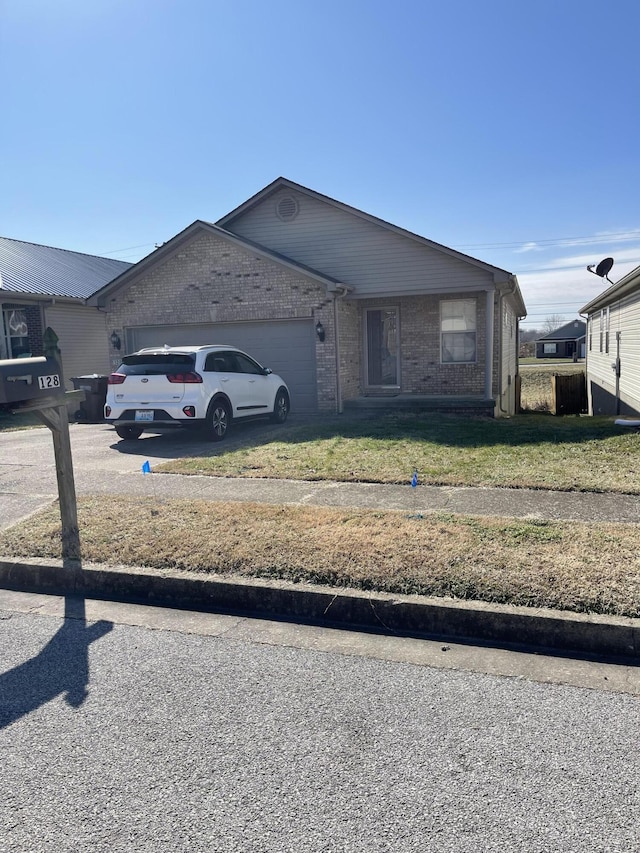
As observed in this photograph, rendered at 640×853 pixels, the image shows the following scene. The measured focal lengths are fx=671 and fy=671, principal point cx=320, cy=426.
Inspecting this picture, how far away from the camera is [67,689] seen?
→ 142 inches

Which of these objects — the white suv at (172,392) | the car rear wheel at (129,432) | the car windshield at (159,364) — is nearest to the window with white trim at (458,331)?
the white suv at (172,392)

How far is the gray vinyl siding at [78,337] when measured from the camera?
20.7 m

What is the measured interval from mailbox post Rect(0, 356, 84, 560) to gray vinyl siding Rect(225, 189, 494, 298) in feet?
35.0

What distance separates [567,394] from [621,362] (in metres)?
6.58

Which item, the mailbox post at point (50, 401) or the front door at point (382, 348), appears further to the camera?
the front door at point (382, 348)

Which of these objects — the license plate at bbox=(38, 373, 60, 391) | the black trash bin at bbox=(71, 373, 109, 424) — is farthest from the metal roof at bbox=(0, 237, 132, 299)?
the license plate at bbox=(38, 373, 60, 391)

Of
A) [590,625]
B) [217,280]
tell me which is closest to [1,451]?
[217,280]

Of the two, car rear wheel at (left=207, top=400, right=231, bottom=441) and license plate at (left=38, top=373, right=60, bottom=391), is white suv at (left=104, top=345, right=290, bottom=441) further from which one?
license plate at (left=38, top=373, right=60, bottom=391)

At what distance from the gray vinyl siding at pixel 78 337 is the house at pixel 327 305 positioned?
16.6 feet

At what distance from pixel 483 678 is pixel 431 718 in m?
0.52

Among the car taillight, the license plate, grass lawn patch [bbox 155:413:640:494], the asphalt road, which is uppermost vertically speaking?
the license plate

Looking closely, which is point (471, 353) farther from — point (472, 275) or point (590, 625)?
point (590, 625)

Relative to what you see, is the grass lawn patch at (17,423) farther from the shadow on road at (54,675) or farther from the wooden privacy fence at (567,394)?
the wooden privacy fence at (567,394)

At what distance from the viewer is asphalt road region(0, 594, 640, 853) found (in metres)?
2.48
